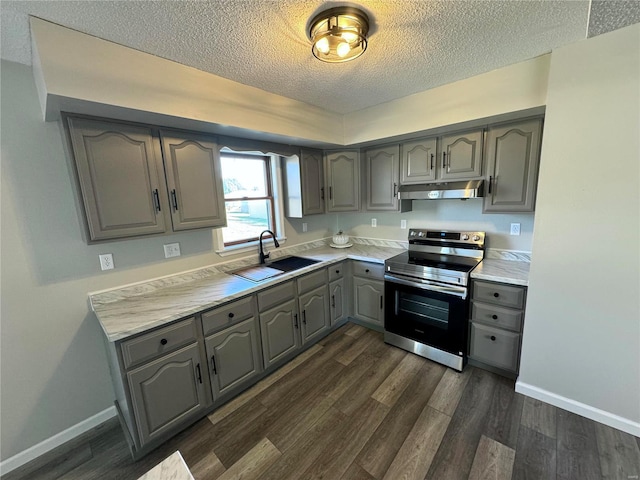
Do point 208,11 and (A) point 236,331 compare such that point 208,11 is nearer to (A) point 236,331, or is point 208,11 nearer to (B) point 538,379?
(A) point 236,331

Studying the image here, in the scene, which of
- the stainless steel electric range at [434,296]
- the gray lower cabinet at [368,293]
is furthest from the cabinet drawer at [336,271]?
the stainless steel electric range at [434,296]

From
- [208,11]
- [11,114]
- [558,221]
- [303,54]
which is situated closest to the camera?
[208,11]

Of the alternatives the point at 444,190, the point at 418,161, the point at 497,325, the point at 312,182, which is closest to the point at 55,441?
the point at 312,182

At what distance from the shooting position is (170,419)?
1.73 metres

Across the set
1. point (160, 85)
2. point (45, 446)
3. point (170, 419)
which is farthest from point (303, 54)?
point (45, 446)

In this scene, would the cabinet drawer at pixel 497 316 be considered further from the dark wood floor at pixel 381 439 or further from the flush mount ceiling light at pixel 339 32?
the flush mount ceiling light at pixel 339 32

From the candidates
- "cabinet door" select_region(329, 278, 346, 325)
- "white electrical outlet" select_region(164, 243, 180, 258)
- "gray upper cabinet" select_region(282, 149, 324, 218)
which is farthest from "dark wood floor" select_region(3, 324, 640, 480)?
"gray upper cabinet" select_region(282, 149, 324, 218)

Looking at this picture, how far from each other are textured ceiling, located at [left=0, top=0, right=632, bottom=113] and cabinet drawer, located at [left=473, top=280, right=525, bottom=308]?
164 centimetres

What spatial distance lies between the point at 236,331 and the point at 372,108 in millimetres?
2430

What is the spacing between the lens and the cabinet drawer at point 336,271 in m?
2.84

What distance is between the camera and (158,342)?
1.62 metres

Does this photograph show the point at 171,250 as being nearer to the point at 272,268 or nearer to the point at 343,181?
the point at 272,268

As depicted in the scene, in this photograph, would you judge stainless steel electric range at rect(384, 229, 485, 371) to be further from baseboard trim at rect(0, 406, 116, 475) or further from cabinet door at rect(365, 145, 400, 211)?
baseboard trim at rect(0, 406, 116, 475)

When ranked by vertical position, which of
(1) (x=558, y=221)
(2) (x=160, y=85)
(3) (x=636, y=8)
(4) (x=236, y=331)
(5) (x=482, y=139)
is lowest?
(4) (x=236, y=331)
